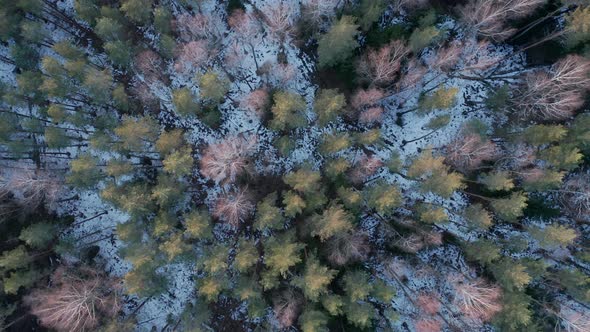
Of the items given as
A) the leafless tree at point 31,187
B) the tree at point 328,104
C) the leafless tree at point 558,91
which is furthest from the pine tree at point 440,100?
the leafless tree at point 31,187

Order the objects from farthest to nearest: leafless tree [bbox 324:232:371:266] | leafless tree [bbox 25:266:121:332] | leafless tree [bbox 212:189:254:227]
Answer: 1. leafless tree [bbox 212:189:254:227]
2. leafless tree [bbox 324:232:371:266]
3. leafless tree [bbox 25:266:121:332]

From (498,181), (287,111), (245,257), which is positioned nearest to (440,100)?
(498,181)

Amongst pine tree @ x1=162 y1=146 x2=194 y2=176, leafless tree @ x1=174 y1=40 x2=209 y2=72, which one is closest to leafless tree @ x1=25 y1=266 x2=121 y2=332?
pine tree @ x1=162 y1=146 x2=194 y2=176

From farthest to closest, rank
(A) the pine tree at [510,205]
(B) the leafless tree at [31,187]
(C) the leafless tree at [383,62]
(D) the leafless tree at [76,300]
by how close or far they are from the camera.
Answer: (C) the leafless tree at [383,62] < (B) the leafless tree at [31,187] < (A) the pine tree at [510,205] < (D) the leafless tree at [76,300]

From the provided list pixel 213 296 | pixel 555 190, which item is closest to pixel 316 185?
pixel 213 296

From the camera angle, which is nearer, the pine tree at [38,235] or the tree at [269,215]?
the tree at [269,215]

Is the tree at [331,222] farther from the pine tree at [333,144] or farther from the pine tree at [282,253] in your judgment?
the pine tree at [333,144]

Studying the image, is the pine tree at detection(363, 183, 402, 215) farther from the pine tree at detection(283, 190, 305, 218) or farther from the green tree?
the green tree
